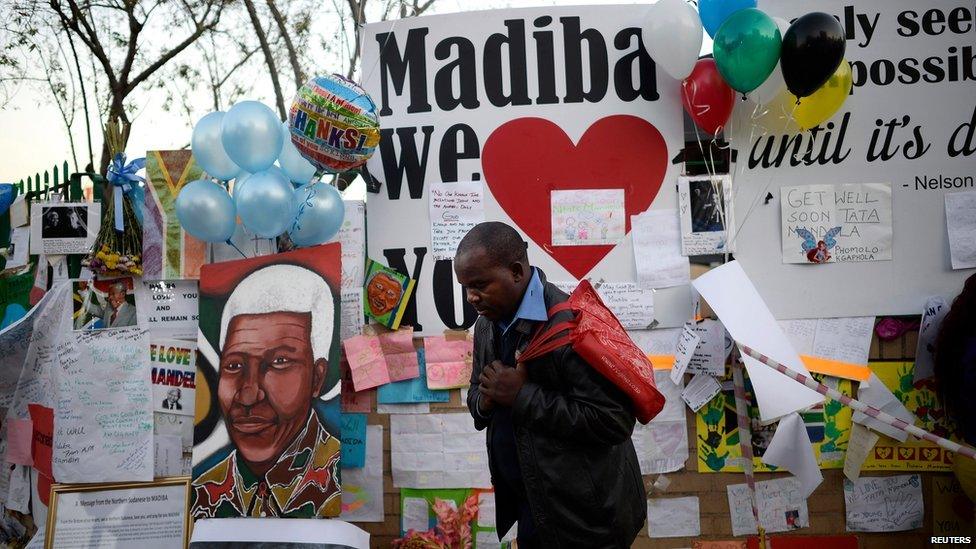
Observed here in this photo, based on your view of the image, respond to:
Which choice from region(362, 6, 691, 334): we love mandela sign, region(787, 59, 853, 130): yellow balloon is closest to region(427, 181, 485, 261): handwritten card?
region(362, 6, 691, 334): we love mandela sign

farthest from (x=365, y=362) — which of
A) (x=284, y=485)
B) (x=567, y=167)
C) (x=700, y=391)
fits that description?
(x=700, y=391)

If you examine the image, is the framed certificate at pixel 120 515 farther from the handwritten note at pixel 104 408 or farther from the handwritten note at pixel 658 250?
the handwritten note at pixel 658 250

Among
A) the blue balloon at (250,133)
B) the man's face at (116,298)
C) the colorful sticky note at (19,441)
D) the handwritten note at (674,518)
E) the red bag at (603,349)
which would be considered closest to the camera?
the red bag at (603,349)

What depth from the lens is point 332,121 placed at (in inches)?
171

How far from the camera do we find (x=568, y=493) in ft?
8.83

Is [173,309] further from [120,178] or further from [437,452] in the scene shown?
[437,452]

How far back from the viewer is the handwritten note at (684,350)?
4.69 metres

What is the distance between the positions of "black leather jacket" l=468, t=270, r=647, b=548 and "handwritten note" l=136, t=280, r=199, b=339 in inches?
118

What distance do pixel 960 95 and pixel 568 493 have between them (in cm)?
383

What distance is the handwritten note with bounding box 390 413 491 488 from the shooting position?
4914 millimetres

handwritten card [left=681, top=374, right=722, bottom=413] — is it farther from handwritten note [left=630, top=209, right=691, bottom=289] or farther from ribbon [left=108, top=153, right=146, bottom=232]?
ribbon [left=108, top=153, right=146, bottom=232]

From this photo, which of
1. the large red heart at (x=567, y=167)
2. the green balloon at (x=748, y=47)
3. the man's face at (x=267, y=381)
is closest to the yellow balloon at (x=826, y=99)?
the green balloon at (x=748, y=47)

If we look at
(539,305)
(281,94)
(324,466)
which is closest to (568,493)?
(539,305)

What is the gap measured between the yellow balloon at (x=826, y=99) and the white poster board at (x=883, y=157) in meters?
0.20
